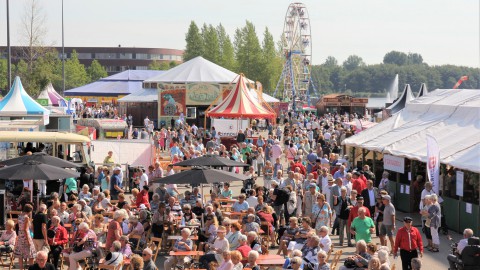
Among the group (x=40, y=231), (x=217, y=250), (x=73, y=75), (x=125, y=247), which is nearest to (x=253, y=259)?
(x=217, y=250)

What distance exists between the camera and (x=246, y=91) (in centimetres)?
3803

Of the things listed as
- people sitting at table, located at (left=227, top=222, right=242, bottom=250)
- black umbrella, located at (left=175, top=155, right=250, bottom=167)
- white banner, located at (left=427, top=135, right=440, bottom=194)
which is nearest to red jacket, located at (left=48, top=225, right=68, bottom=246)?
people sitting at table, located at (left=227, top=222, right=242, bottom=250)

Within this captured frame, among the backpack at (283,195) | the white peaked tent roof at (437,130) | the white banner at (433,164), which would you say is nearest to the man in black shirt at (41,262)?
the backpack at (283,195)

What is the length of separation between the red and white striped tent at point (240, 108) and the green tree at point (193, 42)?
74477mm

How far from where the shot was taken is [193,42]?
113m

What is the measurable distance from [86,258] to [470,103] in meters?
12.6

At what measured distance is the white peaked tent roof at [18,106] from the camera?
105 ft

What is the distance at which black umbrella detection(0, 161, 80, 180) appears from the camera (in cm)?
1697

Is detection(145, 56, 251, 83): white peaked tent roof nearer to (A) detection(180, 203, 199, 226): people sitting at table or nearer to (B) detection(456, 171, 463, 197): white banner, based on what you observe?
(B) detection(456, 171, 463, 197): white banner

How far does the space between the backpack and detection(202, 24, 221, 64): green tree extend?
89.8m

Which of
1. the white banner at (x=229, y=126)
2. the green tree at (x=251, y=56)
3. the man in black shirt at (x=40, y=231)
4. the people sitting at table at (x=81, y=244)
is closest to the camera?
the people sitting at table at (x=81, y=244)

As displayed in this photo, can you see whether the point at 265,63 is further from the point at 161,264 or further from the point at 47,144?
the point at 161,264

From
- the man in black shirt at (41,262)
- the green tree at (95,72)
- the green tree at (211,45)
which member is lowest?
the man in black shirt at (41,262)

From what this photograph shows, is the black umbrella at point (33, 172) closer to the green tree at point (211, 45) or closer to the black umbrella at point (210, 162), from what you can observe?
the black umbrella at point (210, 162)
